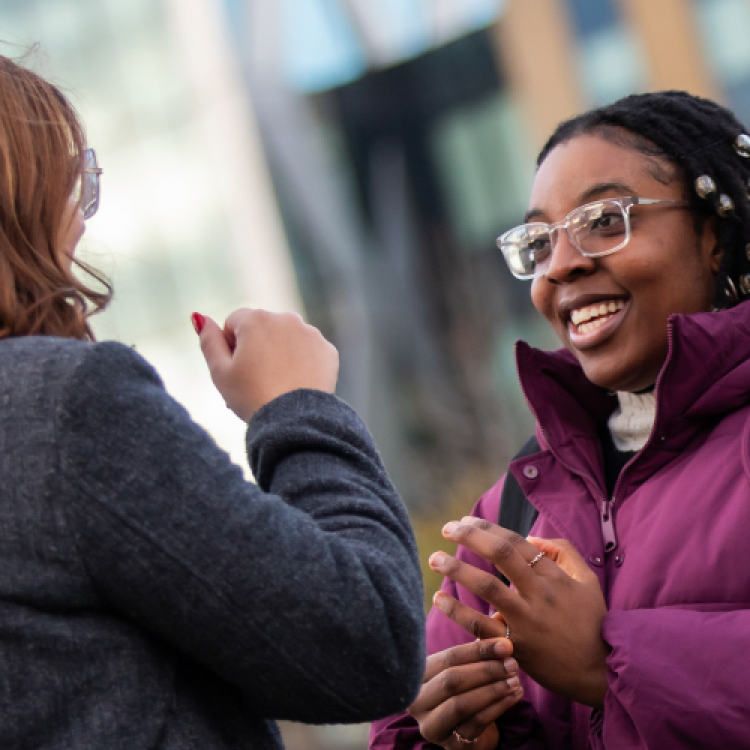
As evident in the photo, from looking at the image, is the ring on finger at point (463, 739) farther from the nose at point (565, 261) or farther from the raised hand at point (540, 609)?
the nose at point (565, 261)

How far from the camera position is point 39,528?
1.24 metres

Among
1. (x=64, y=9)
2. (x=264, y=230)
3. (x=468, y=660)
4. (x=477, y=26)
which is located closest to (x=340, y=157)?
(x=264, y=230)

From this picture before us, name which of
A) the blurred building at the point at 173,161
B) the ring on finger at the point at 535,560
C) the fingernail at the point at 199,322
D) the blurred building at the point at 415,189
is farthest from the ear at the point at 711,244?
the blurred building at the point at 173,161

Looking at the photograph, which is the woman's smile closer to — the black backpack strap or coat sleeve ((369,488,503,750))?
the black backpack strap

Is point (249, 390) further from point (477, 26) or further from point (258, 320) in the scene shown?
point (477, 26)

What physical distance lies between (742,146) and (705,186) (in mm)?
169

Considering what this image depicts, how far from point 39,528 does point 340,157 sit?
657 inches

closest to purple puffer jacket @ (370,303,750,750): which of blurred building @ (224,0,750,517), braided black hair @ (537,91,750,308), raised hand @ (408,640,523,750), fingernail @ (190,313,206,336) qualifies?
raised hand @ (408,640,523,750)

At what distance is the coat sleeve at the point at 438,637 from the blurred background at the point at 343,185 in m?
13.3

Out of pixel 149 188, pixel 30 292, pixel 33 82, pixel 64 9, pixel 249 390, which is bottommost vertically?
pixel 249 390

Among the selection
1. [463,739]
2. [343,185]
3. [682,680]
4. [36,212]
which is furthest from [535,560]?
[343,185]

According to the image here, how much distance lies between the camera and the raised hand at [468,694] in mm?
1935

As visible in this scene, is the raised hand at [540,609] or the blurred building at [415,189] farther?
the blurred building at [415,189]

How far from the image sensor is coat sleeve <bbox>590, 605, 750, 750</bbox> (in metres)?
1.75
